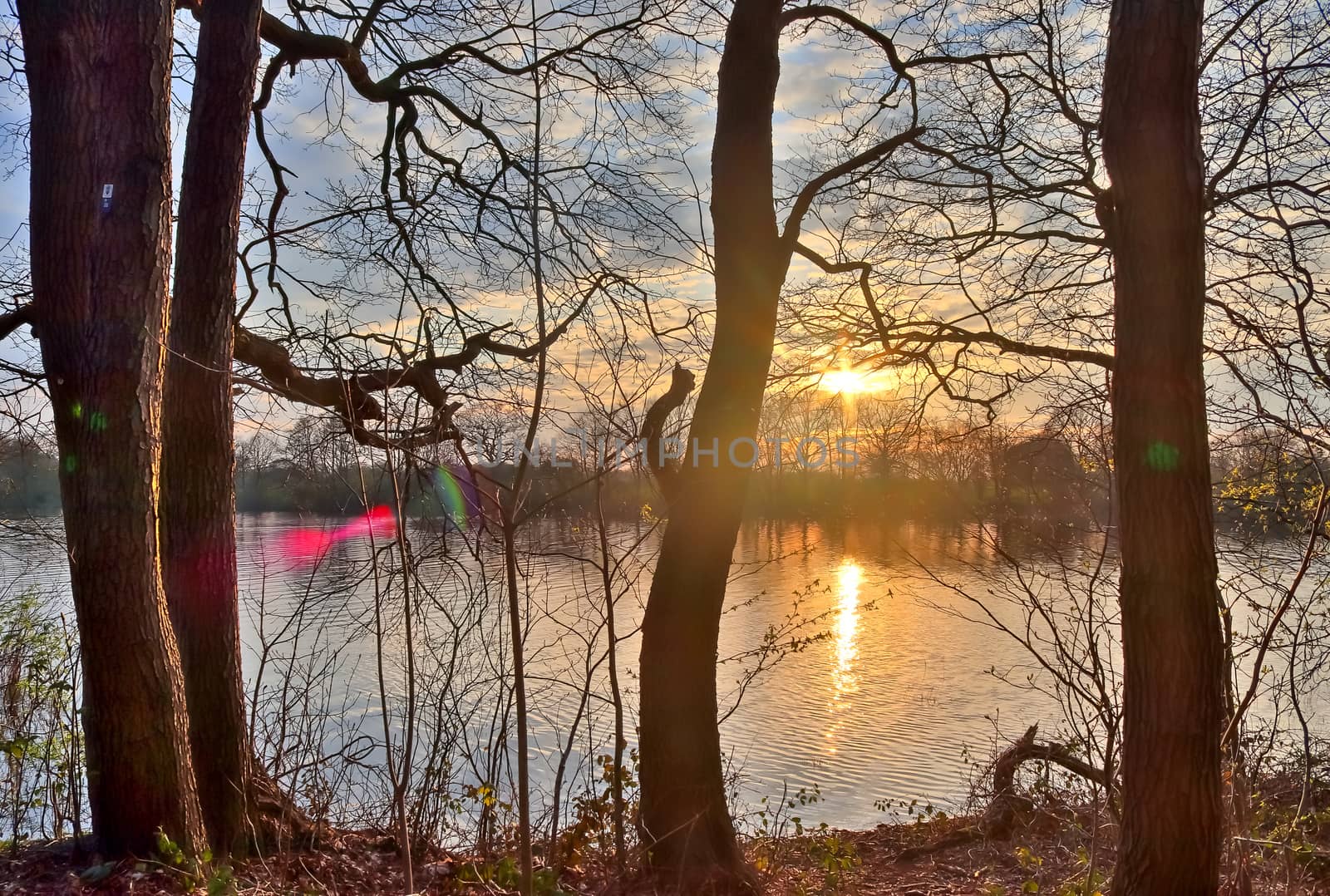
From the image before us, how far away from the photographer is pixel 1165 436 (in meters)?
3.07

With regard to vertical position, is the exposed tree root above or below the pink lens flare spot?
below

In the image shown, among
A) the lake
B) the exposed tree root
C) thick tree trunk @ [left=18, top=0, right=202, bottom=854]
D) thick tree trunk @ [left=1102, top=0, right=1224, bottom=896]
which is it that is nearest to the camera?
thick tree trunk @ [left=1102, top=0, right=1224, bottom=896]

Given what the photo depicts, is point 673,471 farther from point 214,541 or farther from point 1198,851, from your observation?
point 1198,851

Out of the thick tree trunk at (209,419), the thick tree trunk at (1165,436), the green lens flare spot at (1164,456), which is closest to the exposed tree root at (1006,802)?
the thick tree trunk at (1165,436)

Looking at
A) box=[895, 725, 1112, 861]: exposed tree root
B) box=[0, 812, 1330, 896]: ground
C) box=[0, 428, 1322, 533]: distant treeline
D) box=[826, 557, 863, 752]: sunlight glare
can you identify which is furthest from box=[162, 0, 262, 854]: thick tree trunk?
box=[826, 557, 863, 752]: sunlight glare

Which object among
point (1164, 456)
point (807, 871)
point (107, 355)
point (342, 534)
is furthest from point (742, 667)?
point (107, 355)

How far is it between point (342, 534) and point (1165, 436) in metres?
6.66

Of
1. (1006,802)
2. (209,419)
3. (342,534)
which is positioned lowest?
(1006,802)

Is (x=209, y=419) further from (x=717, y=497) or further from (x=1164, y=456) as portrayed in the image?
(x=1164, y=456)

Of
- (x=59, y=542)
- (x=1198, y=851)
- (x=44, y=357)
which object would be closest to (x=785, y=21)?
(x=44, y=357)

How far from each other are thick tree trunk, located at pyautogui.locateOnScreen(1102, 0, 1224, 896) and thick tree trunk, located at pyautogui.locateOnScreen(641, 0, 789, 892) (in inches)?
78.7

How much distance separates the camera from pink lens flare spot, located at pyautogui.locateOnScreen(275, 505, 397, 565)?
4330 mm

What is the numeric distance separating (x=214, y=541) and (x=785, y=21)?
4081mm

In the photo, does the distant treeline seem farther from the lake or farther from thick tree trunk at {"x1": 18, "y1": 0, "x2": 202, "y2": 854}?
thick tree trunk at {"x1": 18, "y1": 0, "x2": 202, "y2": 854}
